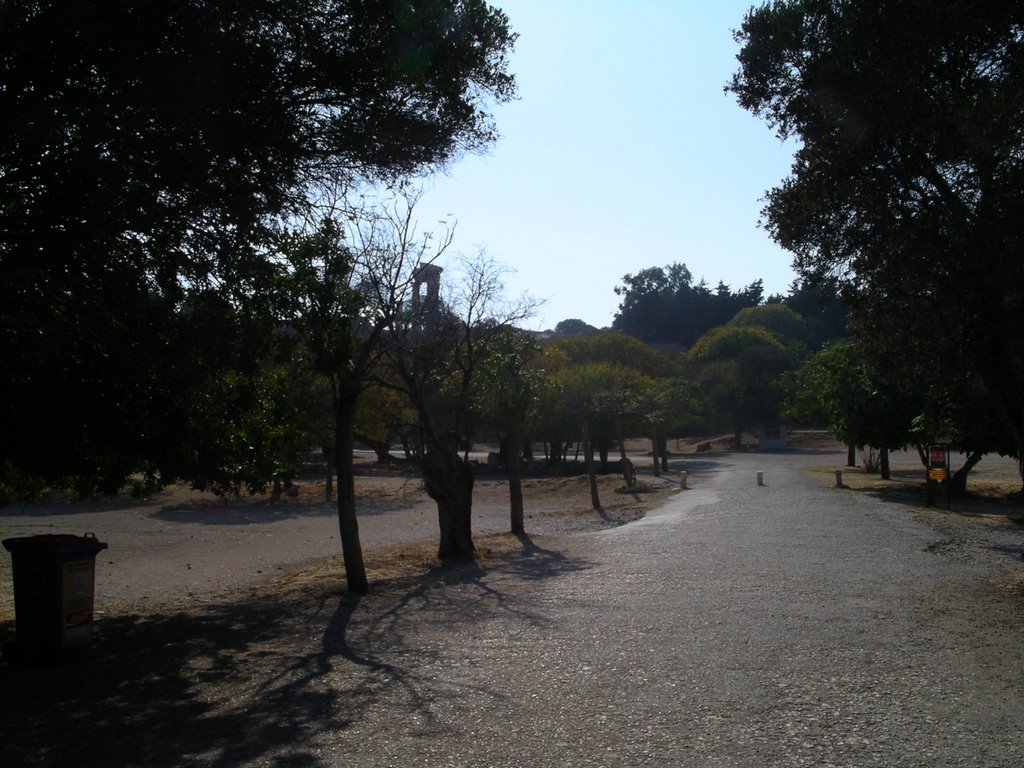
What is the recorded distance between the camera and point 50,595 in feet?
27.2

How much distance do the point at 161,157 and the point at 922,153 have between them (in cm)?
784

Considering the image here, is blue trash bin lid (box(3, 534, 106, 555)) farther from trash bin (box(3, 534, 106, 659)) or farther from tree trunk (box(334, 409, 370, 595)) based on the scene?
tree trunk (box(334, 409, 370, 595))

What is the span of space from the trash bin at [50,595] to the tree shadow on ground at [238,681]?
19 cm

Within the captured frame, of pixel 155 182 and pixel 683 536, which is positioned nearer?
pixel 155 182

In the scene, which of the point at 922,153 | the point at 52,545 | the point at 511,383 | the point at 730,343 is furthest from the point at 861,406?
the point at 730,343

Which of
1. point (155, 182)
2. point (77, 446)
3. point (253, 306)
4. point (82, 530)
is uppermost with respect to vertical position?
point (155, 182)

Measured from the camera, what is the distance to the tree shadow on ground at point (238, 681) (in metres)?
5.84

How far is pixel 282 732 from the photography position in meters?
6.04

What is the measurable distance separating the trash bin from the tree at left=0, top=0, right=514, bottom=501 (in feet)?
4.44

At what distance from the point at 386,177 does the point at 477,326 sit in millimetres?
7700

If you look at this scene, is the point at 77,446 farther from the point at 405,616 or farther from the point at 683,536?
the point at 683,536

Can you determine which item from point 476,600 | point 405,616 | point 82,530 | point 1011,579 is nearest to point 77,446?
point 405,616

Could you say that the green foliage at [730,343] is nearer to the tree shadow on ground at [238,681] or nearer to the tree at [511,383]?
the tree at [511,383]

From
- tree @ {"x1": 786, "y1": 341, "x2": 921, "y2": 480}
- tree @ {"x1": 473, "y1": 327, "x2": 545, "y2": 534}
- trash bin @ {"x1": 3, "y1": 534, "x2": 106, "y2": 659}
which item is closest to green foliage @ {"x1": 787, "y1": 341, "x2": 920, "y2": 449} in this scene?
tree @ {"x1": 786, "y1": 341, "x2": 921, "y2": 480}
